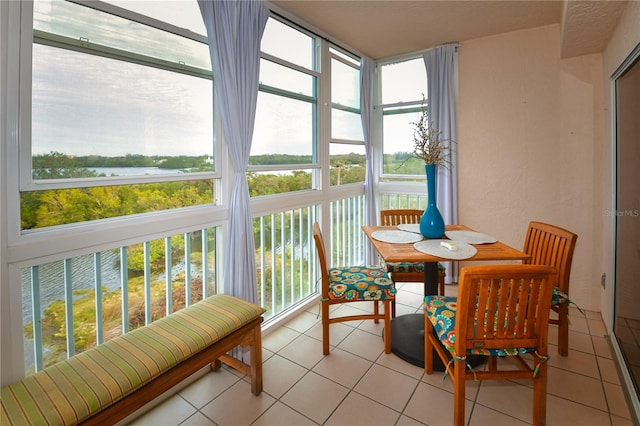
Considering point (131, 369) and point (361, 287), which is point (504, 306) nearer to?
point (361, 287)

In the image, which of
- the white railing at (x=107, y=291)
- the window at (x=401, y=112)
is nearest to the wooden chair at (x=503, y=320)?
the white railing at (x=107, y=291)

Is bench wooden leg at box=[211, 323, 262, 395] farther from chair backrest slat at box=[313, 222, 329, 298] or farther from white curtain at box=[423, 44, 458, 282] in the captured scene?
white curtain at box=[423, 44, 458, 282]

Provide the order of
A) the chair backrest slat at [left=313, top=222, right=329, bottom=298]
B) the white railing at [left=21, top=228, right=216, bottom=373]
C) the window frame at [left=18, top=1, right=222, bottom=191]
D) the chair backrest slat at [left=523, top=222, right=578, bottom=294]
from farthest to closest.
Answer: the chair backrest slat at [left=313, top=222, right=329, bottom=298], the chair backrest slat at [left=523, top=222, right=578, bottom=294], the white railing at [left=21, top=228, right=216, bottom=373], the window frame at [left=18, top=1, right=222, bottom=191]

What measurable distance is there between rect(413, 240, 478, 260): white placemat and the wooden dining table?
3cm

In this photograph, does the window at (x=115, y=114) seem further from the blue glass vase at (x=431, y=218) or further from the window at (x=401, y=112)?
the window at (x=401, y=112)

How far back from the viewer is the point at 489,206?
11.1 feet

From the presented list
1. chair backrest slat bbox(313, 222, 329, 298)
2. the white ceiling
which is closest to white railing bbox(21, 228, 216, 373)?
chair backrest slat bbox(313, 222, 329, 298)

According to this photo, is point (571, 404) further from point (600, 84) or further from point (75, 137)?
point (75, 137)

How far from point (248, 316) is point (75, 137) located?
1206mm

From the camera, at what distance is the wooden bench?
1.15 m

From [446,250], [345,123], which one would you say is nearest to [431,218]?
[446,250]

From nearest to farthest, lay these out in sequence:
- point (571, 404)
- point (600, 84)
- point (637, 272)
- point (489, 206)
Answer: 1. point (571, 404)
2. point (637, 272)
3. point (600, 84)
4. point (489, 206)

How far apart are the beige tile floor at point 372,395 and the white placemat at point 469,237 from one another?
85cm

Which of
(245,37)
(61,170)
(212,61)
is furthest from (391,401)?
(245,37)
